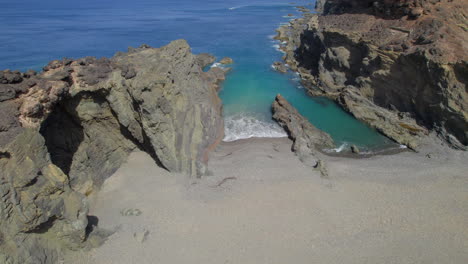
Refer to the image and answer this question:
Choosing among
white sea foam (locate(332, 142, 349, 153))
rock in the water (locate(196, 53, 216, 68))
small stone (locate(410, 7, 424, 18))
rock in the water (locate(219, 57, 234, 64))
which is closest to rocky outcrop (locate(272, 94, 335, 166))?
white sea foam (locate(332, 142, 349, 153))

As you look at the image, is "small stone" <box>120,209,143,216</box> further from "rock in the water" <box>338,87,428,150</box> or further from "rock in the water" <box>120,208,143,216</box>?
"rock in the water" <box>338,87,428,150</box>

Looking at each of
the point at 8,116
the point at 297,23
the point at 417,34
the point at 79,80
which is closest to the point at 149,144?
the point at 79,80

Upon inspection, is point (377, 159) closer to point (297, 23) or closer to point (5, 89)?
point (5, 89)

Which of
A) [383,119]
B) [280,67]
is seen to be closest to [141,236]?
[383,119]

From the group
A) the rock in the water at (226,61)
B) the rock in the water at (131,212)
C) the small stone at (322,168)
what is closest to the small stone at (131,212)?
the rock in the water at (131,212)

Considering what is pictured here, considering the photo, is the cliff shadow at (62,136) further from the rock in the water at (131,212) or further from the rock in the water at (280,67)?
the rock in the water at (280,67)

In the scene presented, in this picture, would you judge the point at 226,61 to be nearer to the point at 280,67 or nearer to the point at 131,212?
the point at 280,67
